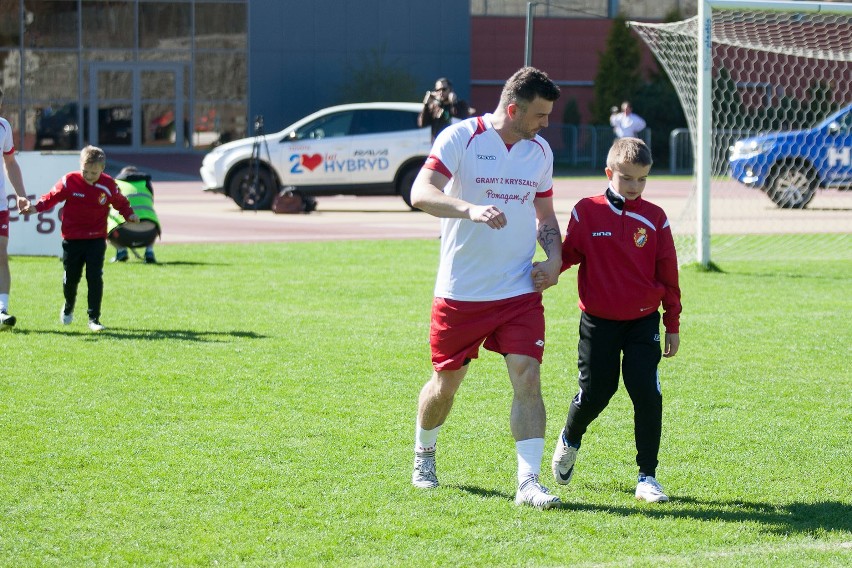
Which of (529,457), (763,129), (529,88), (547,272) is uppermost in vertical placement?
(529,88)

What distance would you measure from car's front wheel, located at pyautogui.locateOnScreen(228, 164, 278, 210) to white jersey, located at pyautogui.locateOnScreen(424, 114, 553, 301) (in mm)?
17888

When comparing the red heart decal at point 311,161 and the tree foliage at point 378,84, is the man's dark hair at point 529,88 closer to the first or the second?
the red heart decal at point 311,161

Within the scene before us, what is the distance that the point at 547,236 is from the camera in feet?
18.9

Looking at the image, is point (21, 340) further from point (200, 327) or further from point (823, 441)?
point (823, 441)

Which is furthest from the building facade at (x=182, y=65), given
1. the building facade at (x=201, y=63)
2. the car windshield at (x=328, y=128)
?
the car windshield at (x=328, y=128)

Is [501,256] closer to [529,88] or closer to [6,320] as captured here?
[529,88]

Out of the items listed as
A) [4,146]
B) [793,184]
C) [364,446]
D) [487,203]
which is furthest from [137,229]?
[793,184]

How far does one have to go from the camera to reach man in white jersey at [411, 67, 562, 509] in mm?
5480

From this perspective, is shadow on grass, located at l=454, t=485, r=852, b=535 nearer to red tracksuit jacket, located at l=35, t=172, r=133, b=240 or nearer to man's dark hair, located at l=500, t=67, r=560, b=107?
man's dark hair, located at l=500, t=67, r=560, b=107

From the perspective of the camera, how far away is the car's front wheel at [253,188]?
2322cm

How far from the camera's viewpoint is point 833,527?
16.9 feet

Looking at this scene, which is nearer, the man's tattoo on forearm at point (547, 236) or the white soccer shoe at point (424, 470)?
the man's tattoo on forearm at point (547, 236)

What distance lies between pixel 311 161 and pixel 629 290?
59.1 ft

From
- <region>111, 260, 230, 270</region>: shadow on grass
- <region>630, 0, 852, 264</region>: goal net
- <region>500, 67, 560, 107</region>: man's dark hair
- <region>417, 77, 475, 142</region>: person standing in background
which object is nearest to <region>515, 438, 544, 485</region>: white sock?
<region>500, 67, 560, 107</region>: man's dark hair
